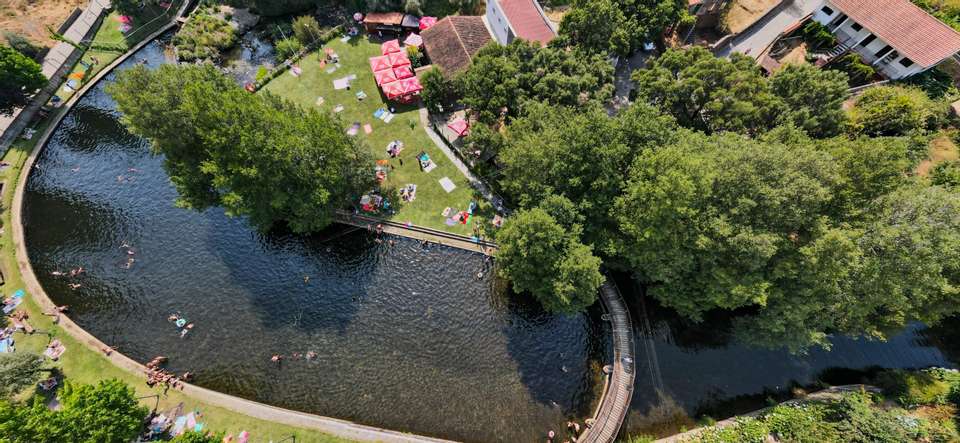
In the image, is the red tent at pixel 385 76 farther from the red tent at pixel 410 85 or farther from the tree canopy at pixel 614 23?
the tree canopy at pixel 614 23

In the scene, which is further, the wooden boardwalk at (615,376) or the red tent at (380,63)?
the red tent at (380,63)

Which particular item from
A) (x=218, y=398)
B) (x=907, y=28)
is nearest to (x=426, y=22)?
(x=218, y=398)

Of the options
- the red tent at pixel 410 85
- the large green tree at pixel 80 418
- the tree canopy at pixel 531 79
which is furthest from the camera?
the red tent at pixel 410 85

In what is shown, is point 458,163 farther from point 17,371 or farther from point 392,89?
point 17,371

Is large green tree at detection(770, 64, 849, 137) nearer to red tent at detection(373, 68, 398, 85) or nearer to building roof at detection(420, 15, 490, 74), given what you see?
building roof at detection(420, 15, 490, 74)

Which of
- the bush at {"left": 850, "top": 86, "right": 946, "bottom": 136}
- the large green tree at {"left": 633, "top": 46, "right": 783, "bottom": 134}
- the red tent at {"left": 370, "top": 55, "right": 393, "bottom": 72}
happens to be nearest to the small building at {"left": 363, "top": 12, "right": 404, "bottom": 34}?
the red tent at {"left": 370, "top": 55, "right": 393, "bottom": 72}

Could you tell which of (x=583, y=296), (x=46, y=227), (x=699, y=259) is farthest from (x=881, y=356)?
(x=46, y=227)

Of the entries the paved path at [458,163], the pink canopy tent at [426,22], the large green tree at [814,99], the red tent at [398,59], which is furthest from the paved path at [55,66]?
the large green tree at [814,99]

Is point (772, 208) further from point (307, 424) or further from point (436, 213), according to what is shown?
point (307, 424)
